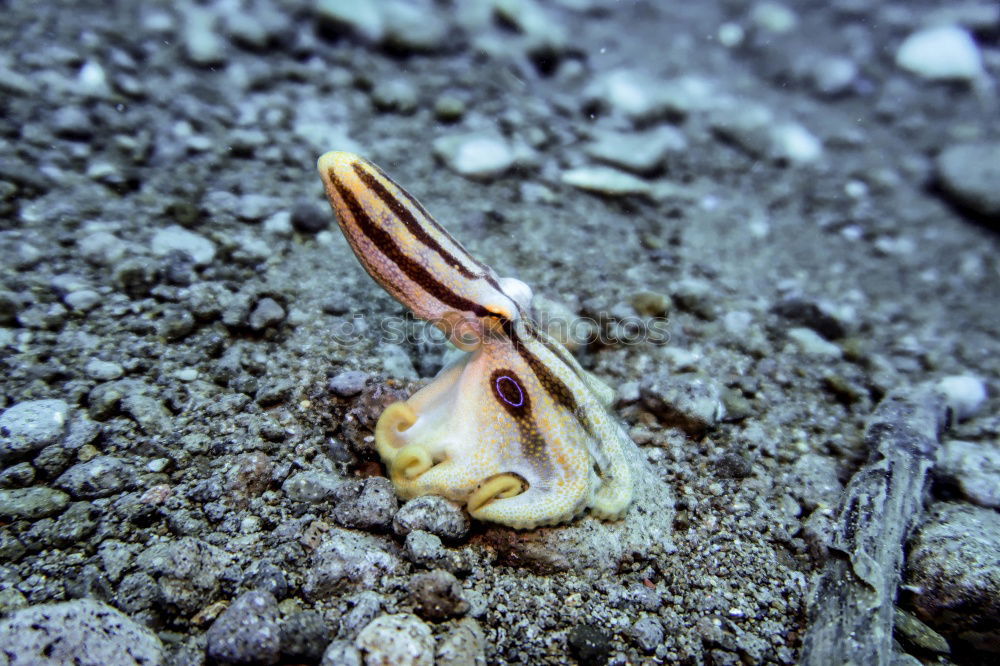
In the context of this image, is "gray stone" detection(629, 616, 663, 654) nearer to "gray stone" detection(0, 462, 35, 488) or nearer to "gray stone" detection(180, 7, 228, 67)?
"gray stone" detection(0, 462, 35, 488)

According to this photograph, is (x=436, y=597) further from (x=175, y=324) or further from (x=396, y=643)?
(x=175, y=324)

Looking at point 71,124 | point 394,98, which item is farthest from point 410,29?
point 71,124

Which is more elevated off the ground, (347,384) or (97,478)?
(347,384)

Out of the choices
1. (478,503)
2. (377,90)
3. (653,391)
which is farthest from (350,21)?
(478,503)

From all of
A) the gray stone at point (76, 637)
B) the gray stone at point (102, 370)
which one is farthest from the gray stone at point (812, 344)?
the gray stone at point (102, 370)

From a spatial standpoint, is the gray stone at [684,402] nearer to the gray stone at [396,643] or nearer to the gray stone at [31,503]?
the gray stone at [396,643]

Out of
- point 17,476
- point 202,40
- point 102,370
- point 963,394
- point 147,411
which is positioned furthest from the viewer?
point 202,40

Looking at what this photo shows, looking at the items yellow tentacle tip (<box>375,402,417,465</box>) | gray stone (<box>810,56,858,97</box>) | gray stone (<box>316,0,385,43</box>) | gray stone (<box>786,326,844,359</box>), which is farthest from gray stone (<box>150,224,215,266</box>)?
gray stone (<box>810,56,858,97</box>)

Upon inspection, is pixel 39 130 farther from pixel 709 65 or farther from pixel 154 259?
pixel 709 65
